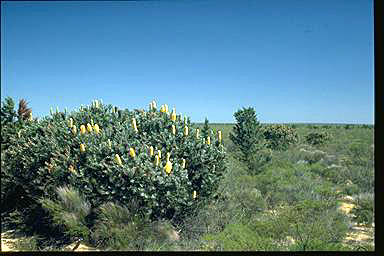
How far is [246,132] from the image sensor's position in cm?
1134

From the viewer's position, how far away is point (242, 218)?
675 centimetres

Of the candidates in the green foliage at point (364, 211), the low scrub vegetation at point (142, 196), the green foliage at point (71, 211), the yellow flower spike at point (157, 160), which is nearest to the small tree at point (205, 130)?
the low scrub vegetation at point (142, 196)

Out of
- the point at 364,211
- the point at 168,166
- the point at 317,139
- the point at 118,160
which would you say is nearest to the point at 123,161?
the point at 118,160

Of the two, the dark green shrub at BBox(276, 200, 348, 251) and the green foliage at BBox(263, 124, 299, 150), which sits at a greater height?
the green foliage at BBox(263, 124, 299, 150)

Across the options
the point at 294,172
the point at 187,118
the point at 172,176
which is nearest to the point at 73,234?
the point at 172,176

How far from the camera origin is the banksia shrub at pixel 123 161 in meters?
5.65

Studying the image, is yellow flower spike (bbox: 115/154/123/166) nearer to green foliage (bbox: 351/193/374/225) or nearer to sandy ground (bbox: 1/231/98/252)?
sandy ground (bbox: 1/231/98/252)

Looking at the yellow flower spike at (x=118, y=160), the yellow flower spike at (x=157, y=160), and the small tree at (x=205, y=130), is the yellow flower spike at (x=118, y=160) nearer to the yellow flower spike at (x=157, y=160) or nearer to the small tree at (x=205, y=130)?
the yellow flower spike at (x=157, y=160)

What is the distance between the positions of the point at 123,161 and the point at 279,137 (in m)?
12.5

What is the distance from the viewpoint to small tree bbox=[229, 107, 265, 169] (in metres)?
11.3

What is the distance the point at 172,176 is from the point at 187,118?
57.0 inches

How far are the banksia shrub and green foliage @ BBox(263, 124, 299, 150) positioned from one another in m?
9.72

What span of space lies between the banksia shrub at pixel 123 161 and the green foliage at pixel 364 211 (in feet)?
8.98

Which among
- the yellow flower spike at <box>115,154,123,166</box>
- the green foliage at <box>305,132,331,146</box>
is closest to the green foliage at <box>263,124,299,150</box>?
the green foliage at <box>305,132,331,146</box>
